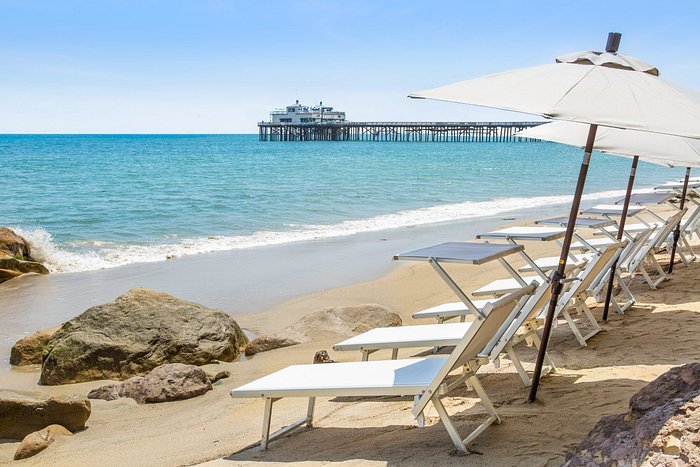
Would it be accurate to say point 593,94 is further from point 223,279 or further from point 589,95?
point 223,279

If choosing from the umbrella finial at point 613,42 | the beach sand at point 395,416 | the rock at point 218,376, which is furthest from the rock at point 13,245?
the umbrella finial at point 613,42

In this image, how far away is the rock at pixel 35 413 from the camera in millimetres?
5059

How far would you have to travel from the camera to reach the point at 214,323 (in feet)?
23.1

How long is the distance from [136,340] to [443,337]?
318 centimetres

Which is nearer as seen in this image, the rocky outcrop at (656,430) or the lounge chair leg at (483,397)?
the rocky outcrop at (656,430)

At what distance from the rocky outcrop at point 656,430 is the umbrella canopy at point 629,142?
11.6ft

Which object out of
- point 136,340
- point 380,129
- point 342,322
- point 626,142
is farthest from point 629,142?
point 380,129

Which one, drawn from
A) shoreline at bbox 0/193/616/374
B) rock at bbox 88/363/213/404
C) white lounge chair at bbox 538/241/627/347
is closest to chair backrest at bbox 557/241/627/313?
white lounge chair at bbox 538/241/627/347

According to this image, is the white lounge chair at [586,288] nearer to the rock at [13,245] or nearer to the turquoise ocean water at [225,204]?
the turquoise ocean water at [225,204]

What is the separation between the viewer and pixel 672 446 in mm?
2568

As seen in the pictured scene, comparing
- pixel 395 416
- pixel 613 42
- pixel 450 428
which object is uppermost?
pixel 613 42

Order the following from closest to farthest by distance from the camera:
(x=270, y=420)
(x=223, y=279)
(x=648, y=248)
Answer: (x=270, y=420) < (x=648, y=248) < (x=223, y=279)

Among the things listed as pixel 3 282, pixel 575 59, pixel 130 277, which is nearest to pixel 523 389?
pixel 575 59

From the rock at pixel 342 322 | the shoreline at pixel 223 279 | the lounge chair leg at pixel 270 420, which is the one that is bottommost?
the shoreline at pixel 223 279
